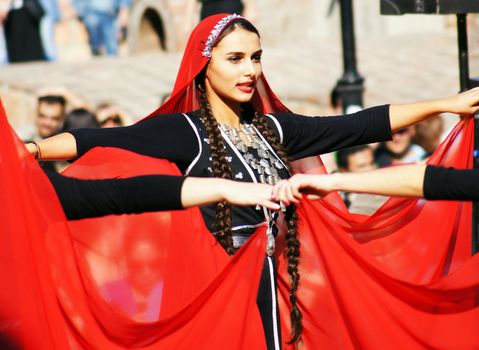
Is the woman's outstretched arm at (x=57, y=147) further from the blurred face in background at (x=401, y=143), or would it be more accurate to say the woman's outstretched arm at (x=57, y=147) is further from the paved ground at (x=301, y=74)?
the paved ground at (x=301, y=74)

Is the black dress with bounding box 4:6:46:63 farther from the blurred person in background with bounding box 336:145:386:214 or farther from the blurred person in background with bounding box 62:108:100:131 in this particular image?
the blurred person in background with bounding box 336:145:386:214

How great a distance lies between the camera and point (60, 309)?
4914 millimetres

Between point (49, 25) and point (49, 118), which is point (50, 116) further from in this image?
point (49, 25)

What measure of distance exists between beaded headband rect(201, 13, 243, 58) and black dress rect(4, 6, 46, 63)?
920cm

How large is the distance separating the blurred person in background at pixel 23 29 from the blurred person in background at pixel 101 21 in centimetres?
66

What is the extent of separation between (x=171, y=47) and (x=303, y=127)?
11.8 meters

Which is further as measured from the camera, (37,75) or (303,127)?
(37,75)

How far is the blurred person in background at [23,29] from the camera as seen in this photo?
1454 centimetres

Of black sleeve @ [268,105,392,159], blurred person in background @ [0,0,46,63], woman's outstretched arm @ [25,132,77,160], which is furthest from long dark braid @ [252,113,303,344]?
blurred person in background @ [0,0,46,63]

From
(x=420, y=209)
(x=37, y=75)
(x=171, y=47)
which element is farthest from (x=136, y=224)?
(x=171, y=47)

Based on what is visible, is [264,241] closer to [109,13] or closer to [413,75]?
[413,75]

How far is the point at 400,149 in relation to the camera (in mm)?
9148

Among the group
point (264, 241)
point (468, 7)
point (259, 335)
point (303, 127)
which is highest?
point (468, 7)

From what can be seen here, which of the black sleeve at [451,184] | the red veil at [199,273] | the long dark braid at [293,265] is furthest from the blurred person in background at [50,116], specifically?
the black sleeve at [451,184]
